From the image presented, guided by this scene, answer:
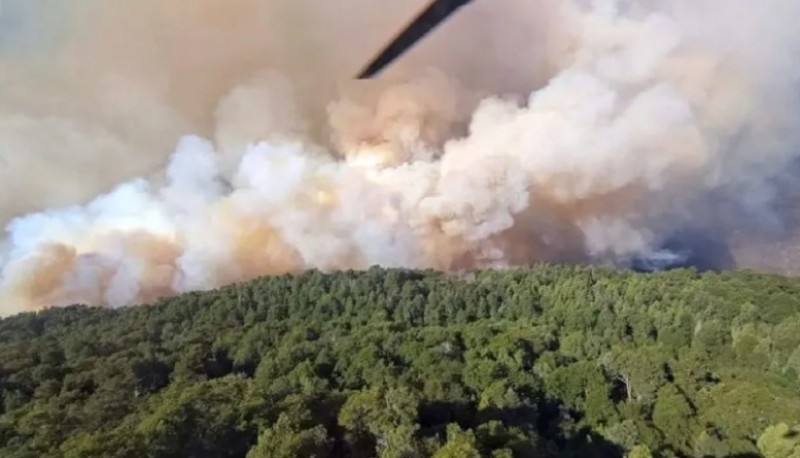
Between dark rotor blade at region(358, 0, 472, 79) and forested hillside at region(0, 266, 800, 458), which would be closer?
dark rotor blade at region(358, 0, 472, 79)

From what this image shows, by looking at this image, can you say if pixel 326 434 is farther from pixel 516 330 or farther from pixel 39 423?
pixel 516 330

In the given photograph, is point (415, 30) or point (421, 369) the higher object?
point (421, 369)

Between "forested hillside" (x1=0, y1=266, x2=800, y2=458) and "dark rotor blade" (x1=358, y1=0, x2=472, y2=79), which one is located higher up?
"forested hillside" (x1=0, y1=266, x2=800, y2=458)

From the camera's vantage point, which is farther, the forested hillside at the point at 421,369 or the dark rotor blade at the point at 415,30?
the forested hillside at the point at 421,369

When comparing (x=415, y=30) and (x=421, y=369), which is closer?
(x=415, y=30)

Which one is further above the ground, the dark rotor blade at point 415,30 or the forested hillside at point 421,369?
the forested hillside at point 421,369
